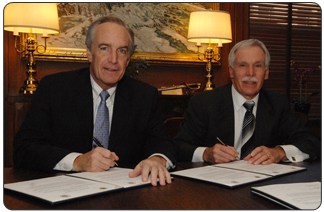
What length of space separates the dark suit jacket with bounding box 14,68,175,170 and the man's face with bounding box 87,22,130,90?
0.09 metres

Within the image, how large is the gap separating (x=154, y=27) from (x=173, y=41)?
0.95 ft

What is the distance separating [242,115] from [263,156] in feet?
2.09

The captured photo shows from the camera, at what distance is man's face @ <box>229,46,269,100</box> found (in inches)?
91.8

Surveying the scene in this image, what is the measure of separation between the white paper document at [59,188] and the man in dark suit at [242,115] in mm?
1002

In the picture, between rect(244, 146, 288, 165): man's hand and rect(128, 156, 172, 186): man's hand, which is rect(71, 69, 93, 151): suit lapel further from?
rect(244, 146, 288, 165): man's hand

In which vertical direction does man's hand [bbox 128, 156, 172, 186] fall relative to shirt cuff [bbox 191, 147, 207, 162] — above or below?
above

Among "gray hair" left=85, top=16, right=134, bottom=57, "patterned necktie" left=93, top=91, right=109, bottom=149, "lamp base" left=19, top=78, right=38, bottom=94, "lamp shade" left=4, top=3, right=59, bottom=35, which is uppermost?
"lamp shade" left=4, top=3, right=59, bottom=35

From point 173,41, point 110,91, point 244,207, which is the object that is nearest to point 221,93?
point 110,91

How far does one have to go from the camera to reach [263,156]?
172 cm

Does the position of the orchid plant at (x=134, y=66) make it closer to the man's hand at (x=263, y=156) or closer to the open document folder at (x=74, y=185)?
the man's hand at (x=263, y=156)

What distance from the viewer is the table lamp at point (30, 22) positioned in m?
3.23

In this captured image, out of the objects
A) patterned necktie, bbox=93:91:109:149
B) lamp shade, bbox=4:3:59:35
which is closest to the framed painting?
lamp shade, bbox=4:3:59:35

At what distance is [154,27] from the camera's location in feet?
13.7

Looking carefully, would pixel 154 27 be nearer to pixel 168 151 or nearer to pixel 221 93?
pixel 221 93
